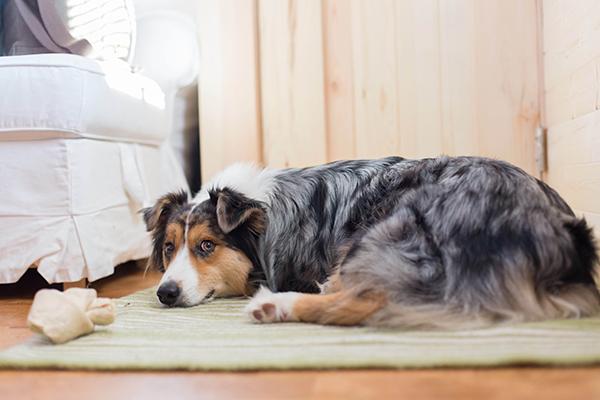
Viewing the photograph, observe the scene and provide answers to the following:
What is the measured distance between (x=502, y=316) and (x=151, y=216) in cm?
161

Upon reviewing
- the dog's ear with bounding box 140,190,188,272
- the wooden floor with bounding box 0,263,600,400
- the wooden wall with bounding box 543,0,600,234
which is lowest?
the wooden floor with bounding box 0,263,600,400

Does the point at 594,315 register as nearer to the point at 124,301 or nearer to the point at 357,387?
the point at 357,387

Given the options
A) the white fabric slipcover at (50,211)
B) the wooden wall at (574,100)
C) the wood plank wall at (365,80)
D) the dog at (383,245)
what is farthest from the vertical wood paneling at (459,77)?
the white fabric slipcover at (50,211)

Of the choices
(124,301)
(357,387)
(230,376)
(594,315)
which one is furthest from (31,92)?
(594,315)

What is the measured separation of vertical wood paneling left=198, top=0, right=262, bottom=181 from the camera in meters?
4.17

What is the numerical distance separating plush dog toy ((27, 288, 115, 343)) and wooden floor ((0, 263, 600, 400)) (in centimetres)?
19

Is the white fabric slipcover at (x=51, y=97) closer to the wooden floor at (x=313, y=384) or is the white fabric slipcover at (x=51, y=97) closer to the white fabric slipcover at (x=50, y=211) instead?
the white fabric slipcover at (x=50, y=211)

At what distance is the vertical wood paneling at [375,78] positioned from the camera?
4.04 meters

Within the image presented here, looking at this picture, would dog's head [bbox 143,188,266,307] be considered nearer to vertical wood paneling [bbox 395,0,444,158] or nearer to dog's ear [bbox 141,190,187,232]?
dog's ear [bbox 141,190,187,232]

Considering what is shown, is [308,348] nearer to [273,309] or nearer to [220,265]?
[273,309]

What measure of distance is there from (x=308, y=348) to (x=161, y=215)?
1352 mm

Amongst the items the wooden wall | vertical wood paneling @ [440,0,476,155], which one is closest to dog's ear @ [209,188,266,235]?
the wooden wall

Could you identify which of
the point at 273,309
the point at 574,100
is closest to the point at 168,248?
the point at 273,309

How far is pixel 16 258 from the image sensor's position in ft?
9.45
